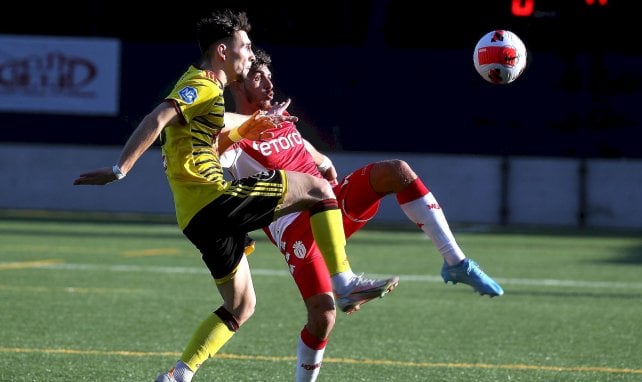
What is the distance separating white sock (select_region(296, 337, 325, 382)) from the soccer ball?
1921 millimetres

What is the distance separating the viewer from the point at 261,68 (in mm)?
8016

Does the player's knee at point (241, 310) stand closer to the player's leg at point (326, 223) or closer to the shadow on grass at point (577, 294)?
the player's leg at point (326, 223)

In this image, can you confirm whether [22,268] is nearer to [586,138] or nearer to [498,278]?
[498,278]

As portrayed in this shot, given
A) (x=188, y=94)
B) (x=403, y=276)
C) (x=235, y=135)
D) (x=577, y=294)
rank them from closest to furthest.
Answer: (x=188, y=94), (x=235, y=135), (x=577, y=294), (x=403, y=276)

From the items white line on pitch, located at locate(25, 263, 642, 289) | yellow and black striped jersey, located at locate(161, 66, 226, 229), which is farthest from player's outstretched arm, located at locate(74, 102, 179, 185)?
white line on pitch, located at locate(25, 263, 642, 289)

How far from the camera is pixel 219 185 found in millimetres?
6941

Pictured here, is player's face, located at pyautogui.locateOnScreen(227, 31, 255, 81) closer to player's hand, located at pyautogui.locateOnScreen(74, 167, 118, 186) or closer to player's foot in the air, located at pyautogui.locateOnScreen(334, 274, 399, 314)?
player's hand, located at pyautogui.locateOnScreen(74, 167, 118, 186)

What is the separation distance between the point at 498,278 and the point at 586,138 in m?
9.77

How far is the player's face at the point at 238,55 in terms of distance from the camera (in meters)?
7.06

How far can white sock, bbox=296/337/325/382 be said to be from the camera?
7512mm

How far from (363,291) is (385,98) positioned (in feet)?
62.7

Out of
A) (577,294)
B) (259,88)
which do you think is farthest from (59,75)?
(259,88)

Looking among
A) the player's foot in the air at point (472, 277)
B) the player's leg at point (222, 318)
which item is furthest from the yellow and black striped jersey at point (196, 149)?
the player's foot in the air at point (472, 277)

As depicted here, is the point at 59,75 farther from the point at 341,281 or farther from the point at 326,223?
the point at 341,281
